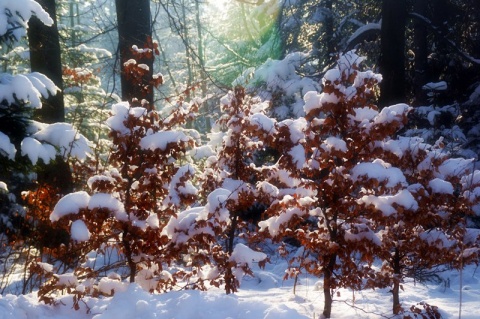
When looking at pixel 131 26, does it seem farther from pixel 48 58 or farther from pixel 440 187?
pixel 440 187

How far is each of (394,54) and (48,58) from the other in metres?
6.23

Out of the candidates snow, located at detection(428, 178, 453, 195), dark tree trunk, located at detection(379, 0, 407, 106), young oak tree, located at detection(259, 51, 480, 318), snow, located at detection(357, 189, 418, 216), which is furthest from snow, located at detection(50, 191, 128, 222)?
dark tree trunk, located at detection(379, 0, 407, 106)

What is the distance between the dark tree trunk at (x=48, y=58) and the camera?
27.2ft

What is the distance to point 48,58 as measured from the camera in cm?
859

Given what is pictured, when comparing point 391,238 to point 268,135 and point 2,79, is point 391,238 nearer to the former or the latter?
point 268,135

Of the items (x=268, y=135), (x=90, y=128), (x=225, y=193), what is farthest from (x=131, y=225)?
(x=90, y=128)

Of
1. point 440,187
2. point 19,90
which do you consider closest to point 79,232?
point 19,90

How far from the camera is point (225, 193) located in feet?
17.2

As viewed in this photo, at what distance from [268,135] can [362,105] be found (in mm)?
1084

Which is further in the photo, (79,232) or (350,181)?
(350,181)

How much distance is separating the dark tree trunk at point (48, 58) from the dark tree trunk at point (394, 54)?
5.84 m

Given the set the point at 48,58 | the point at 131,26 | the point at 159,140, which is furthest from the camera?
the point at 48,58

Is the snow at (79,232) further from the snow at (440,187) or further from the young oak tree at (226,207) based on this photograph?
the snow at (440,187)

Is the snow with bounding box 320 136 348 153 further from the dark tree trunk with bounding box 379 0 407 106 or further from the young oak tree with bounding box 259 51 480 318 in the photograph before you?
the dark tree trunk with bounding box 379 0 407 106
